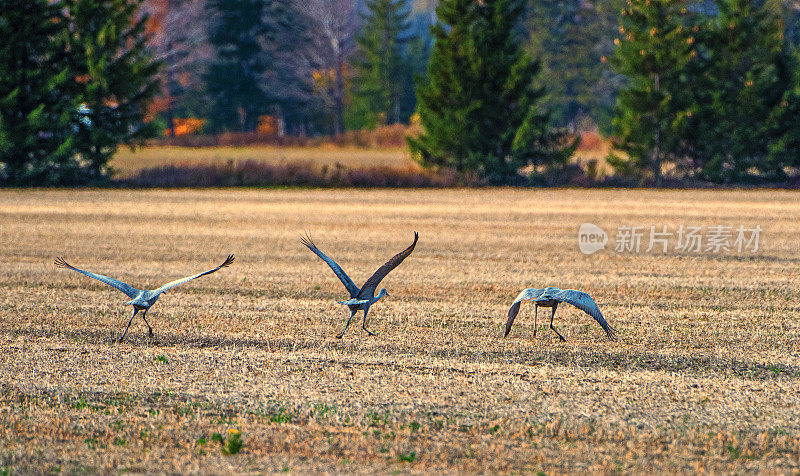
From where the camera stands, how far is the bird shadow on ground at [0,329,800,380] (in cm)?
826

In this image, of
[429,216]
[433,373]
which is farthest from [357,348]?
[429,216]

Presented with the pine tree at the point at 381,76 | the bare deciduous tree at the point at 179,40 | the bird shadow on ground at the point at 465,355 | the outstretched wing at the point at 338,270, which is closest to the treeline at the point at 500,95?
the bare deciduous tree at the point at 179,40

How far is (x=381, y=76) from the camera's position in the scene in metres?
66.2

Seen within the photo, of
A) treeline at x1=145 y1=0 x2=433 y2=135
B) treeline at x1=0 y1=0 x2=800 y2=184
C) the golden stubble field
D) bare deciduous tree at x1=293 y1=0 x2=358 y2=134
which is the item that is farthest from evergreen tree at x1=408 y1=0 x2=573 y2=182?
bare deciduous tree at x1=293 y1=0 x2=358 y2=134

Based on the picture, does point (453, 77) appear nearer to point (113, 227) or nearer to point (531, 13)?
point (113, 227)

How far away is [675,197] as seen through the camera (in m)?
33.0

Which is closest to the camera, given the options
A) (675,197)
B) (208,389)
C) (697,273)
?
(208,389)

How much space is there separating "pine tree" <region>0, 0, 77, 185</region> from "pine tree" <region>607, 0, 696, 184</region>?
67.6ft

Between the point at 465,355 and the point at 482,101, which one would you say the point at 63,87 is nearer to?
the point at 482,101

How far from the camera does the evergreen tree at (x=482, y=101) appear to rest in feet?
123

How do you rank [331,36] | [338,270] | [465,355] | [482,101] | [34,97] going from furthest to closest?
[331,36]
[482,101]
[34,97]
[465,355]
[338,270]

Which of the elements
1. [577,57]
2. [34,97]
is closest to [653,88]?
[34,97]

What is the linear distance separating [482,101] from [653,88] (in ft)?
22.7

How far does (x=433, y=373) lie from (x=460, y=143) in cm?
3026
